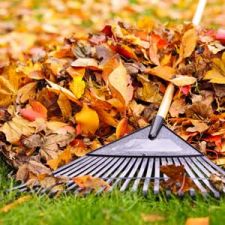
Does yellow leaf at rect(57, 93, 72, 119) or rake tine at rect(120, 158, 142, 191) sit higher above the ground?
yellow leaf at rect(57, 93, 72, 119)

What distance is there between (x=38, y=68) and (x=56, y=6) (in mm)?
3047

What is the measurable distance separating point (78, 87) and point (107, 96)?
0.12 m

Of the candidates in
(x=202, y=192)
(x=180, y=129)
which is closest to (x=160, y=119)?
(x=180, y=129)

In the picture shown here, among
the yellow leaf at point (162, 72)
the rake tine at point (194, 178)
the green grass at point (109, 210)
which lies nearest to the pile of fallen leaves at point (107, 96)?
the yellow leaf at point (162, 72)

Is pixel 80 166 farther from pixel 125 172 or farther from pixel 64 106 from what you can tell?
pixel 64 106

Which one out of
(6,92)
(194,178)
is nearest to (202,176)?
(194,178)

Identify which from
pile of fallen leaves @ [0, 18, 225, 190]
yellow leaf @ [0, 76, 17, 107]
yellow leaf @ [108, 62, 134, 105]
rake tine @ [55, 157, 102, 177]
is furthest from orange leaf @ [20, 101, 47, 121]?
rake tine @ [55, 157, 102, 177]

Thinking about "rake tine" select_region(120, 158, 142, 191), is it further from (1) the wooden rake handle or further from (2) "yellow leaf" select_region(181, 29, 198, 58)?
(2) "yellow leaf" select_region(181, 29, 198, 58)

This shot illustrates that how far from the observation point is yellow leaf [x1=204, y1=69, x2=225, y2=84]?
273cm

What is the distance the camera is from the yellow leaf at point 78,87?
2.73 m

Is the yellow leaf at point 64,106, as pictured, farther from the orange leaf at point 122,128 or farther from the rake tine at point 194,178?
the rake tine at point 194,178

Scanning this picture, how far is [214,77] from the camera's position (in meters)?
2.74

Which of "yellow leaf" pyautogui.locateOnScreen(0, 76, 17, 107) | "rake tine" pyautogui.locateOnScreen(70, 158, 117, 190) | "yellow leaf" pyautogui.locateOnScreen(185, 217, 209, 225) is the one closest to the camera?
"yellow leaf" pyautogui.locateOnScreen(185, 217, 209, 225)

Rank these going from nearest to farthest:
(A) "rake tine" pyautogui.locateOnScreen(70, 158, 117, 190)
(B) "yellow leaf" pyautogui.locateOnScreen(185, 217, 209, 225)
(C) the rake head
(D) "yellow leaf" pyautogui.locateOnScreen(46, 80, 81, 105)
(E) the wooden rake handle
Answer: (B) "yellow leaf" pyautogui.locateOnScreen(185, 217, 209, 225)
(C) the rake head
(A) "rake tine" pyautogui.locateOnScreen(70, 158, 117, 190)
(E) the wooden rake handle
(D) "yellow leaf" pyautogui.locateOnScreen(46, 80, 81, 105)
